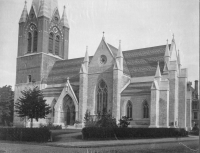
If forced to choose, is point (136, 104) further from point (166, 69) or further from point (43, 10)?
point (43, 10)

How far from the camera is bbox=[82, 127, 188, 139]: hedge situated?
29.7 m

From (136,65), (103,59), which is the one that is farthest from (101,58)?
(136,65)

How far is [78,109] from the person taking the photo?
48.9 meters

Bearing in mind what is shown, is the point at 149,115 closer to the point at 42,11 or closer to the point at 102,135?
the point at 102,135

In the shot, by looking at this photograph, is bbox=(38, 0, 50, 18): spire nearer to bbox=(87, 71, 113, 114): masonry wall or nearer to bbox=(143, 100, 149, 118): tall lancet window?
bbox=(87, 71, 113, 114): masonry wall

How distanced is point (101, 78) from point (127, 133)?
1840cm

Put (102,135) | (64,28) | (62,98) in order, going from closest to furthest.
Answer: (102,135), (62,98), (64,28)

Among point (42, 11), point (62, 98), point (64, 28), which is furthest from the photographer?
point (64, 28)

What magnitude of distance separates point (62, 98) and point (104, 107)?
8.42 metres

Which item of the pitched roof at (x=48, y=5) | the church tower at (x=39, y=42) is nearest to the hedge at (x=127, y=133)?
the church tower at (x=39, y=42)

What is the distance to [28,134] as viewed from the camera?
84.8 ft

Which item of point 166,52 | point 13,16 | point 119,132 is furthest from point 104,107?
point 13,16

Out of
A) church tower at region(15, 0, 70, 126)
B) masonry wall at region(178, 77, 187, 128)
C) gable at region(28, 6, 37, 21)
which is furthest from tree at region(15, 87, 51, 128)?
gable at region(28, 6, 37, 21)

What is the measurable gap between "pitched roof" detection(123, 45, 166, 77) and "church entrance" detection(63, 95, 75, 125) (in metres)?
11.8
